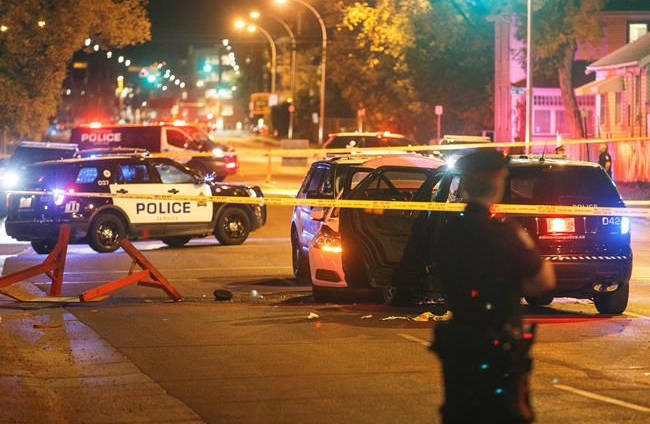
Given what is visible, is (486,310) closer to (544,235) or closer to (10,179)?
(544,235)

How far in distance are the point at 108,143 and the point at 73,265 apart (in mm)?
21619

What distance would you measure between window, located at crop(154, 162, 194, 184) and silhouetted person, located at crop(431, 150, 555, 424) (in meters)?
16.2

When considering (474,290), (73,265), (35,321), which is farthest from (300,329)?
(73,265)

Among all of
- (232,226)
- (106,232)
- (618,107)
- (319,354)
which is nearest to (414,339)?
(319,354)

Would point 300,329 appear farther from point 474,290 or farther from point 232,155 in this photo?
point 232,155

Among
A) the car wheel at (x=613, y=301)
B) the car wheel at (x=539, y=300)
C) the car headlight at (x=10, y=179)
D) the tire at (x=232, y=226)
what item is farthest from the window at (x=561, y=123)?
the car wheel at (x=613, y=301)

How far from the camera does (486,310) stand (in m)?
5.23

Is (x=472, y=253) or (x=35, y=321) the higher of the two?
(x=472, y=253)

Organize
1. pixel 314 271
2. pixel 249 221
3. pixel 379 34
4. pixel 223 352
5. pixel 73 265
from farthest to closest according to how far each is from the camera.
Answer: pixel 379 34 → pixel 249 221 → pixel 73 265 → pixel 314 271 → pixel 223 352

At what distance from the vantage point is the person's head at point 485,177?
17.5 feet

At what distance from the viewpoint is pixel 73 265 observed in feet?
59.7

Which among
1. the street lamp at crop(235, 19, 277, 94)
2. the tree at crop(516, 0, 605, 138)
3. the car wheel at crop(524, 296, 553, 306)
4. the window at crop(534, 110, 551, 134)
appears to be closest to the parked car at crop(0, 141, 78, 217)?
the car wheel at crop(524, 296, 553, 306)

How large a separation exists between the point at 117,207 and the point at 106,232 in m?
0.48

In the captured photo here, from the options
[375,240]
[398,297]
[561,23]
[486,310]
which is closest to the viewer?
[486,310]
